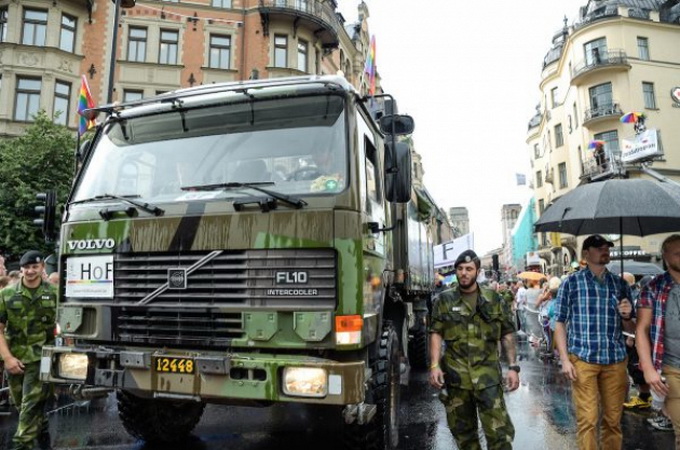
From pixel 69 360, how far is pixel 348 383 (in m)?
2.14

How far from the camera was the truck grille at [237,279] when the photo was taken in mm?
3422

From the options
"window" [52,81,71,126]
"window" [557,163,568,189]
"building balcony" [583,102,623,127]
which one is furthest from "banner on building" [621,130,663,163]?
"window" [557,163,568,189]

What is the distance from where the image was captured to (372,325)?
3760 millimetres

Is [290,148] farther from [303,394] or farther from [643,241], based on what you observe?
[643,241]

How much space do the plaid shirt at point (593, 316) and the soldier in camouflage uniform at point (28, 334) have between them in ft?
14.9

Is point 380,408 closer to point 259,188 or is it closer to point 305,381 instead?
point 305,381

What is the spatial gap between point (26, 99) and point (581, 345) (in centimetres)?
2271

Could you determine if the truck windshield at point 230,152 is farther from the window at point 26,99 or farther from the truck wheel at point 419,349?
the window at point 26,99

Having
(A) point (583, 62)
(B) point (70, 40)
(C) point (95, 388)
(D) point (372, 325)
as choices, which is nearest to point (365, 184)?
(D) point (372, 325)

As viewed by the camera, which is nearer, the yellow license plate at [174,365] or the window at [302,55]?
the yellow license plate at [174,365]

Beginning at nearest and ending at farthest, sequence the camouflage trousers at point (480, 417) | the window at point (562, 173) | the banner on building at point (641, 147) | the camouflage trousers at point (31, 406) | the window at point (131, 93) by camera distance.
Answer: the camouflage trousers at point (480, 417) → the camouflage trousers at point (31, 406) → the banner on building at point (641, 147) → the window at point (131, 93) → the window at point (562, 173)

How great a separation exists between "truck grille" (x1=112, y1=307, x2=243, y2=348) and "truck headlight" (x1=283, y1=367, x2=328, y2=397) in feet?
1.58

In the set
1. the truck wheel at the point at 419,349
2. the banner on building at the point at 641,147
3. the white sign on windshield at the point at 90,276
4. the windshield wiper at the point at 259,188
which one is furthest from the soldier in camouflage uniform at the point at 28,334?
the banner on building at the point at 641,147

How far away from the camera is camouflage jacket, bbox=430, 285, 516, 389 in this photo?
372 centimetres
